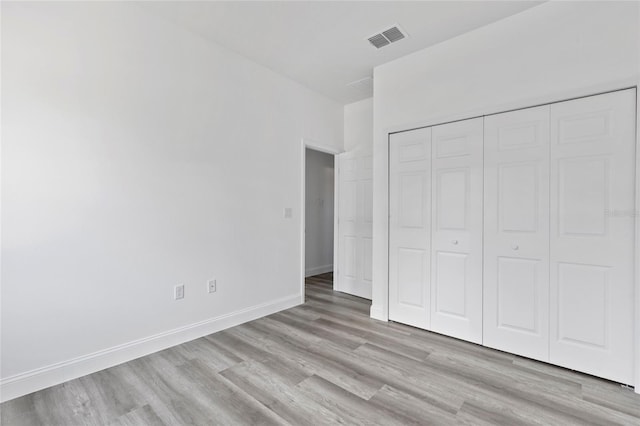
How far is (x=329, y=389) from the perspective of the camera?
1968mm

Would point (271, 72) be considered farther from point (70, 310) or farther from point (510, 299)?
point (510, 299)

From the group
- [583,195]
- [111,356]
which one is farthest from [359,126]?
[111,356]

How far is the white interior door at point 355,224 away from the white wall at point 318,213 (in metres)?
1.17

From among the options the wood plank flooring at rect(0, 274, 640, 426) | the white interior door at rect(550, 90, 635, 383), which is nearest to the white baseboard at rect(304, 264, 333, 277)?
the wood plank flooring at rect(0, 274, 640, 426)

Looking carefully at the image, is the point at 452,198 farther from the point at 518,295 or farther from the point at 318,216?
the point at 318,216

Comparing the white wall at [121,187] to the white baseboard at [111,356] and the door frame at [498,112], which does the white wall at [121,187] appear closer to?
the white baseboard at [111,356]

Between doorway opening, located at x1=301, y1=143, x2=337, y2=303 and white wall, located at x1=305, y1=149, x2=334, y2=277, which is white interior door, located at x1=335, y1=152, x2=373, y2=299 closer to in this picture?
doorway opening, located at x1=301, y1=143, x2=337, y2=303

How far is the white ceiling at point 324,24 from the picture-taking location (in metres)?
2.35

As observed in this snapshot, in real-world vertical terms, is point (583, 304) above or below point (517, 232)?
below

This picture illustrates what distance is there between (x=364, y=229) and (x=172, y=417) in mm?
2983

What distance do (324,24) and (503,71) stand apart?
1.63 metres

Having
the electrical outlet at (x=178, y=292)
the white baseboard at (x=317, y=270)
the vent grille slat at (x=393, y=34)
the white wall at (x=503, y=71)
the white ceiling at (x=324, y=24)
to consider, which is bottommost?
the white baseboard at (x=317, y=270)

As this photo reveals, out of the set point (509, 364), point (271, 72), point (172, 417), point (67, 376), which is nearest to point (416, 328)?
point (509, 364)

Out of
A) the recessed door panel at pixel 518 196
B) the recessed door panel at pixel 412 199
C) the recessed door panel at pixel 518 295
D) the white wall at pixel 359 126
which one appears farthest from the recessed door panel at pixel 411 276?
the white wall at pixel 359 126
